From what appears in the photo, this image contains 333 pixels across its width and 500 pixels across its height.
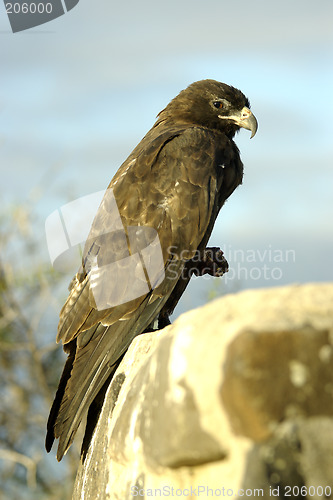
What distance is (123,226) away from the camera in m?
4.57

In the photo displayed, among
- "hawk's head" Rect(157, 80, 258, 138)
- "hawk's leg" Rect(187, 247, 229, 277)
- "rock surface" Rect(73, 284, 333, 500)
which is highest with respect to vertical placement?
"rock surface" Rect(73, 284, 333, 500)

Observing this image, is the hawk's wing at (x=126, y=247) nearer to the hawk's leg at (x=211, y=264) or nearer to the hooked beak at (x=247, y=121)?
the hawk's leg at (x=211, y=264)

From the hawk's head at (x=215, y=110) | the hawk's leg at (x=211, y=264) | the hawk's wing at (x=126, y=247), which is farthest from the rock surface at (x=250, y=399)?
the hawk's head at (x=215, y=110)

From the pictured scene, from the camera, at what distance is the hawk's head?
215 inches

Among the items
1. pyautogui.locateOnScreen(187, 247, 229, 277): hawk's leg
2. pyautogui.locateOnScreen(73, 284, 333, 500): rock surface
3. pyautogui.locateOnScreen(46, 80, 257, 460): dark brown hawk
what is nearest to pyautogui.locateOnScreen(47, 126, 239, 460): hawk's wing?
pyautogui.locateOnScreen(46, 80, 257, 460): dark brown hawk

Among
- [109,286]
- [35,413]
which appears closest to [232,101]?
[109,286]

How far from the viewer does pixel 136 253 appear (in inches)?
177

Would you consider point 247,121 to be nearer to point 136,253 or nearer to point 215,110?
point 215,110

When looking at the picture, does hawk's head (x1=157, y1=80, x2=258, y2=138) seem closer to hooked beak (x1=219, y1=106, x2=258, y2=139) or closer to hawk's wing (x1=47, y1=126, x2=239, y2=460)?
hooked beak (x1=219, y1=106, x2=258, y2=139)

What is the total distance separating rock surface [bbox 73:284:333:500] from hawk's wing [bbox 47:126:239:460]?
59.8 inches

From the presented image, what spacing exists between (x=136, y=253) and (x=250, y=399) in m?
2.33

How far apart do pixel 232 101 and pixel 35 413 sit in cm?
619

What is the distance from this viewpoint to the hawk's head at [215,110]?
5457mm

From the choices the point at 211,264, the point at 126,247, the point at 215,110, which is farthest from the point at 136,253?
the point at 215,110
